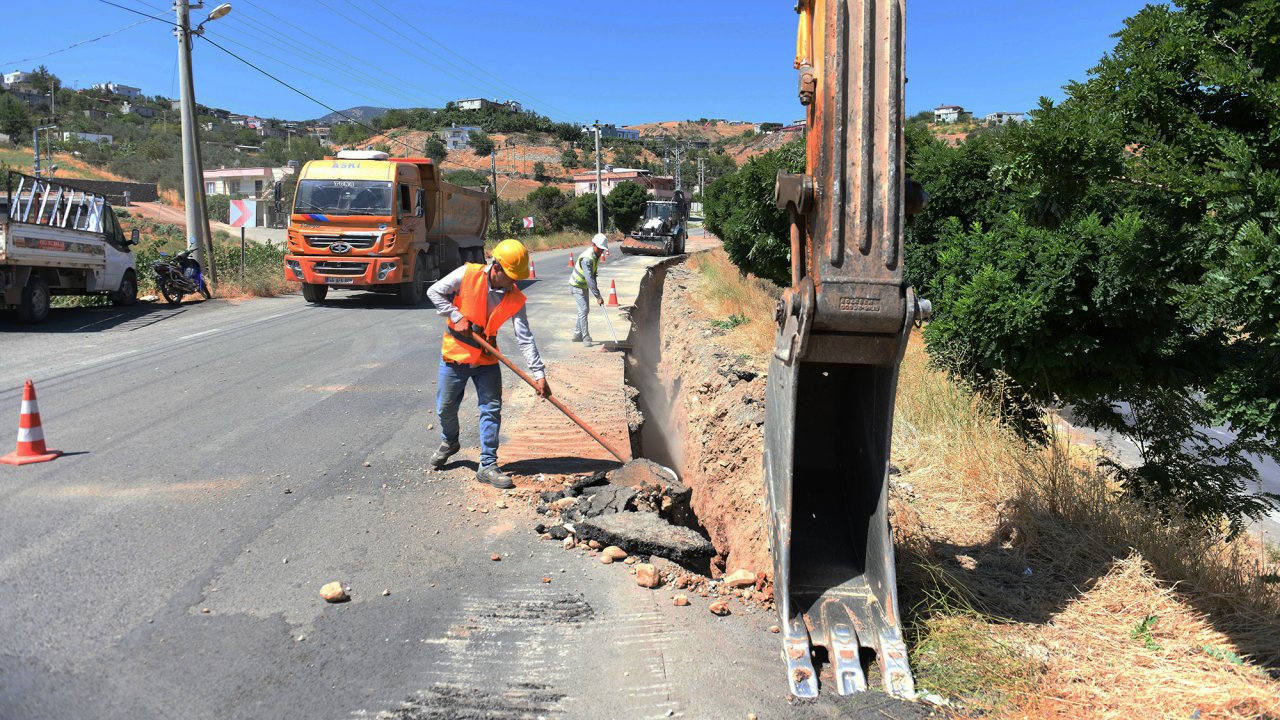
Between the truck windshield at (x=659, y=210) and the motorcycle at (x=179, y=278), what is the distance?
1082 inches

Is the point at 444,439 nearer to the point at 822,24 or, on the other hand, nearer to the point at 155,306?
the point at 822,24

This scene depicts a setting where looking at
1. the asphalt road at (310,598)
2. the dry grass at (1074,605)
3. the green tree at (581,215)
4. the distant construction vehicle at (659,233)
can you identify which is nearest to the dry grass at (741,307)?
the dry grass at (1074,605)

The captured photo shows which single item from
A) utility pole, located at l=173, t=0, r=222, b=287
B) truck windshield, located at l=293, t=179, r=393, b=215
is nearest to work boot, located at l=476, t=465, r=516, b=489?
truck windshield, located at l=293, t=179, r=393, b=215

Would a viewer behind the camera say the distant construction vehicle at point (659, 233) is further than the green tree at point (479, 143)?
No

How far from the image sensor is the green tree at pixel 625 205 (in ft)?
222

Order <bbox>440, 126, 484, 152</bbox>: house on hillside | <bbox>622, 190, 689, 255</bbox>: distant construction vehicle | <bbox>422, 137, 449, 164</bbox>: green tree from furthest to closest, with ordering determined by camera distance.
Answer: <bbox>440, 126, 484, 152</bbox>: house on hillside
<bbox>422, 137, 449, 164</bbox>: green tree
<bbox>622, 190, 689, 255</bbox>: distant construction vehicle

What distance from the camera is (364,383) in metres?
10.1

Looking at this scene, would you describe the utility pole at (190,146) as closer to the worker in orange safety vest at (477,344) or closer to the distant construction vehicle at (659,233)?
the worker in orange safety vest at (477,344)

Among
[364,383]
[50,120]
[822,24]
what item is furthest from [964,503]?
[50,120]

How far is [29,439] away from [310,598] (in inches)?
148

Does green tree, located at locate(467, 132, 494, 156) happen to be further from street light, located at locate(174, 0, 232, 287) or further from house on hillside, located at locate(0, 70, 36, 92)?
street light, located at locate(174, 0, 232, 287)

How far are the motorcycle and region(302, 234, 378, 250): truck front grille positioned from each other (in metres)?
2.65

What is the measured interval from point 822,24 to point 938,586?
2.77 metres

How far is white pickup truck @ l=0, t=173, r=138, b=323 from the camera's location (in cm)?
1366
